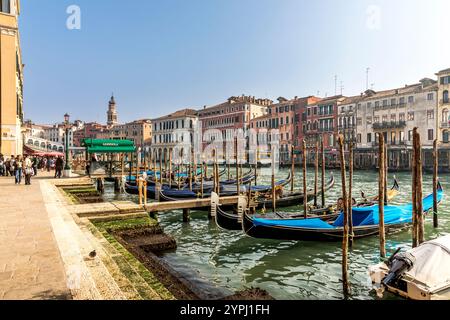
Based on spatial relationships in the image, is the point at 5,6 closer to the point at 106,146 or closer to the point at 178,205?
the point at 106,146

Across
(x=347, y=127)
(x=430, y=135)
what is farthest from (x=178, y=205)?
(x=347, y=127)

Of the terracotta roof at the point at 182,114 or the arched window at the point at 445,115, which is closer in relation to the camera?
the arched window at the point at 445,115

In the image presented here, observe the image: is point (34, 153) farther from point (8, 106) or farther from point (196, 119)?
point (196, 119)

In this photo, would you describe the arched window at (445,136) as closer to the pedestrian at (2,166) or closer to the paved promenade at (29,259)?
the paved promenade at (29,259)

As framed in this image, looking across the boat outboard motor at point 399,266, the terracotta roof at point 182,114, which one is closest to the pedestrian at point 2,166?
the boat outboard motor at point 399,266

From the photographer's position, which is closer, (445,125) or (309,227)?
(309,227)

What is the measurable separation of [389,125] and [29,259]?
135 feet

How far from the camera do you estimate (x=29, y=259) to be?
13.4 feet

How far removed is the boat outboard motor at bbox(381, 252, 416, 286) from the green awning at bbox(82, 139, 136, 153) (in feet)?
56.3

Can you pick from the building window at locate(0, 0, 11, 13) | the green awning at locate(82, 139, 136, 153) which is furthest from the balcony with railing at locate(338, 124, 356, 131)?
the building window at locate(0, 0, 11, 13)

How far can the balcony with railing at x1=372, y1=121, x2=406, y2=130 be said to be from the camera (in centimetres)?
3737

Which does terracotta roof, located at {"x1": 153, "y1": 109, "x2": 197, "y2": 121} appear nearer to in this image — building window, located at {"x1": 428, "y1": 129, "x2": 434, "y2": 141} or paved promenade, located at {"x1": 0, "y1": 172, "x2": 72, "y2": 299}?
building window, located at {"x1": 428, "y1": 129, "x2": 434, "y2": 141}

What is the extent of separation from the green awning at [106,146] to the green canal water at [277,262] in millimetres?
11094

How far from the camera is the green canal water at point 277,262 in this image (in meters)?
5.76
